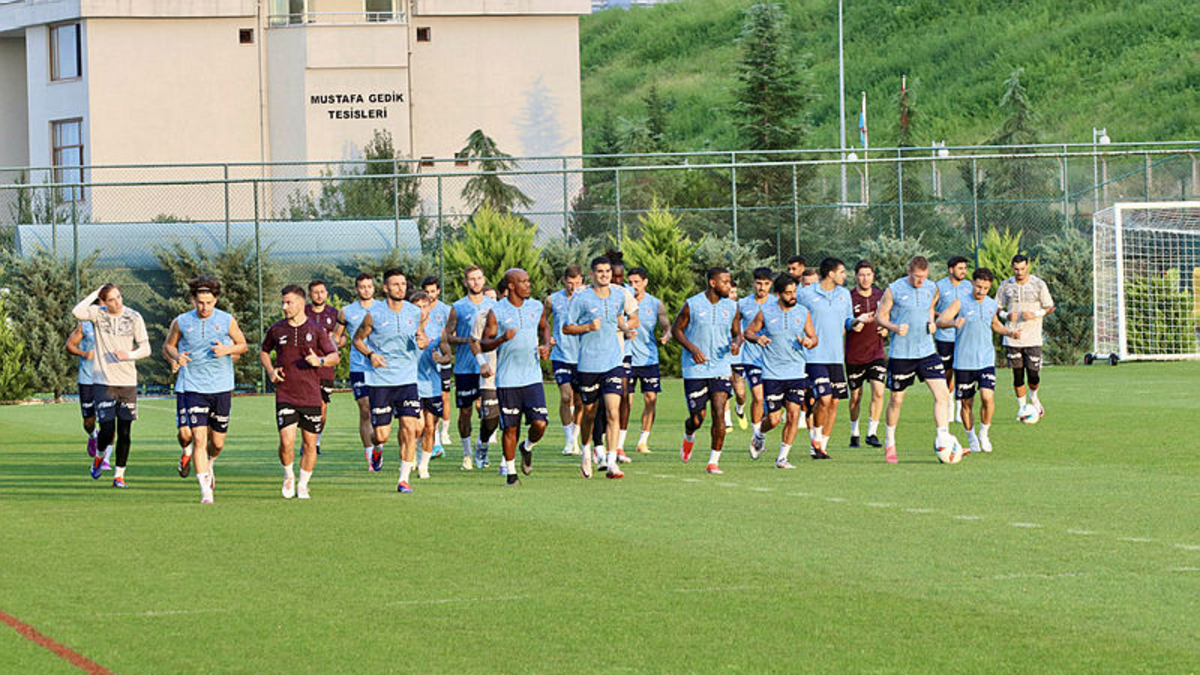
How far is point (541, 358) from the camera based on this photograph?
1734 cm

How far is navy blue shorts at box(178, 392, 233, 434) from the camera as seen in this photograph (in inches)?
636

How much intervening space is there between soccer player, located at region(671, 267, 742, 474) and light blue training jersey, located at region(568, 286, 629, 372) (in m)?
1.03

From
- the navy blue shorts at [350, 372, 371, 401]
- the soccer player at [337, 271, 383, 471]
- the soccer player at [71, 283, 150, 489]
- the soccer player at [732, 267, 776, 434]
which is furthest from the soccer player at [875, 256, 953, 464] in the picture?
the soccer player at [71, 283, 150, 489]

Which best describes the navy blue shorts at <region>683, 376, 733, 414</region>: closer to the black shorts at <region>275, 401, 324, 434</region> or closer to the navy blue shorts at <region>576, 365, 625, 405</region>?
the navy blue shorts at <region>576, 365, 625, 405</region>

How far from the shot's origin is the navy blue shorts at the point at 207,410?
636 inches

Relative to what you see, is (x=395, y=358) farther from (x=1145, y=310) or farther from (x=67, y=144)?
(x=67, y=144)

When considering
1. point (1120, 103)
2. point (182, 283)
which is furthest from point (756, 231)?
point (1120, 103)

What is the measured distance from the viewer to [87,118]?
61.8 m

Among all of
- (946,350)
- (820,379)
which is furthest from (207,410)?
(946,350)

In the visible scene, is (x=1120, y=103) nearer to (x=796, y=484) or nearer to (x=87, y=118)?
(x=87, y=118)

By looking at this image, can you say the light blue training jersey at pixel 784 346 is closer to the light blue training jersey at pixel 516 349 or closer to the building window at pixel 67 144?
the light blue training jersey at pixel 516 349

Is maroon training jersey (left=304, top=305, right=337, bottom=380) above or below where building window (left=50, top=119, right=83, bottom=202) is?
below

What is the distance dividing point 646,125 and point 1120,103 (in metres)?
21.4

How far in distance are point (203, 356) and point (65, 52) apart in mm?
51013
